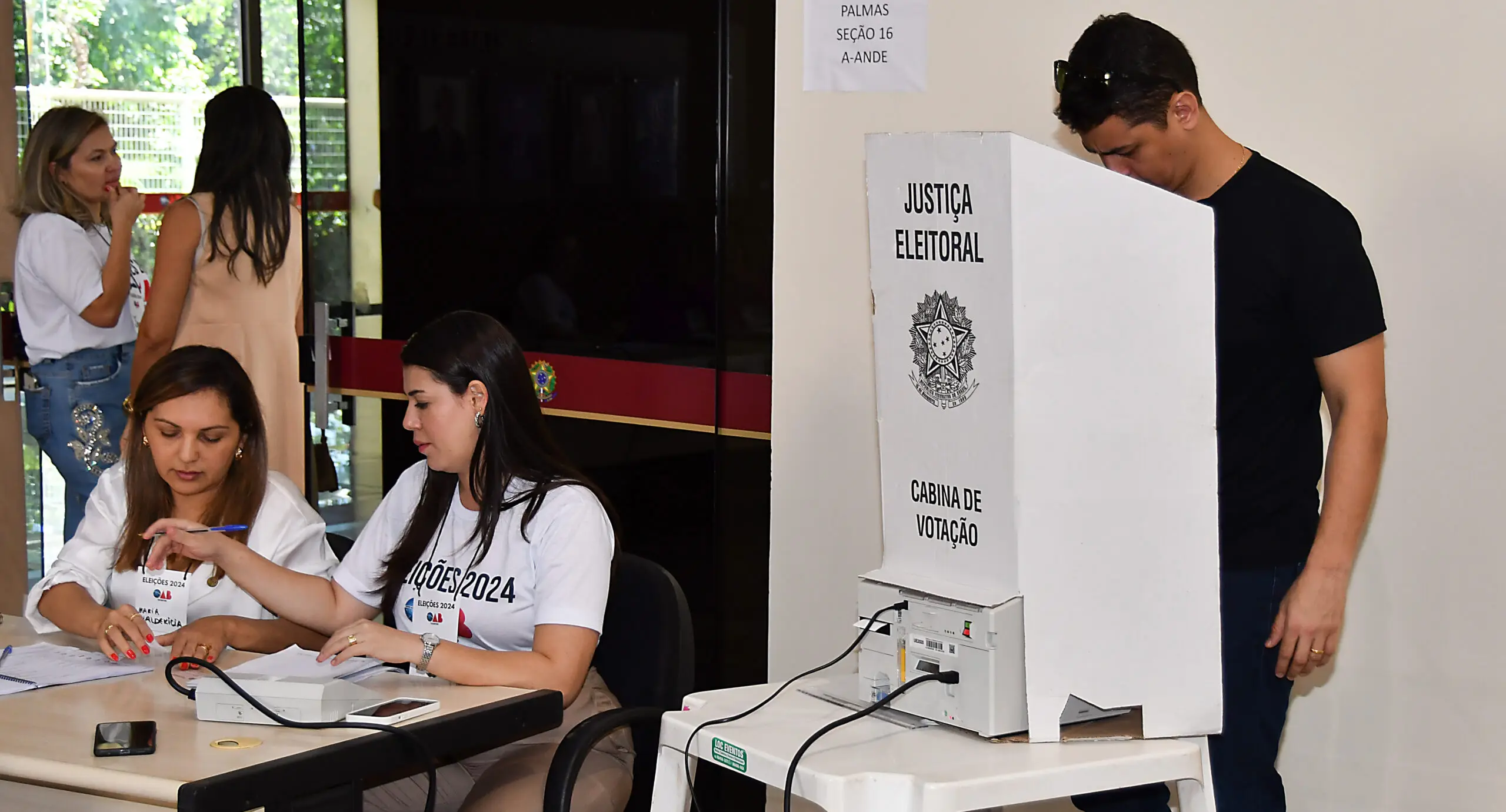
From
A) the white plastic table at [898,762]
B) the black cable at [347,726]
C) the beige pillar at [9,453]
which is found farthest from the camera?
the beige pillar at [9,453]

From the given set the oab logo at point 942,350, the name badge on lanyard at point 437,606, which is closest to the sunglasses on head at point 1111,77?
the oab logo at point 942,350

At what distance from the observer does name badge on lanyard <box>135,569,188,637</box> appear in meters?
2.36

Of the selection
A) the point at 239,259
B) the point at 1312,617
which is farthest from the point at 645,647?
the point at 239,259

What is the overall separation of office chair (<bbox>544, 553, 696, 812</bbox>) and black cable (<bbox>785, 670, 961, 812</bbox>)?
48 centimetres

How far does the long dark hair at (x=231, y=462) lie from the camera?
8.15ft

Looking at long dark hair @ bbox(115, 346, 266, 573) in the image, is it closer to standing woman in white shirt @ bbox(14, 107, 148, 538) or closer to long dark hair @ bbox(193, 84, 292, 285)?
long dark hair @ bbox(193, 84, 292, 285)

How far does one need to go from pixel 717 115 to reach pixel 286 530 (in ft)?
3.75

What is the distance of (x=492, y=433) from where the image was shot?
2.29 meters

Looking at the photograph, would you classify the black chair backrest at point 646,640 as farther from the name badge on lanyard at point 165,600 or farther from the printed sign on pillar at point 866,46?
the printed sign on pillar at point 866,46

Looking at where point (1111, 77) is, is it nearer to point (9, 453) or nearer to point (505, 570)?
point (505, 570)

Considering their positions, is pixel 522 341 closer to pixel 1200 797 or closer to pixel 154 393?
pixel 154 393

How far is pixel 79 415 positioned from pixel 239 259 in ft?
2.52

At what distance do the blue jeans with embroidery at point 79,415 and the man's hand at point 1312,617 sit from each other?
3.02 m

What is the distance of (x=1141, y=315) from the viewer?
5.61 ft
